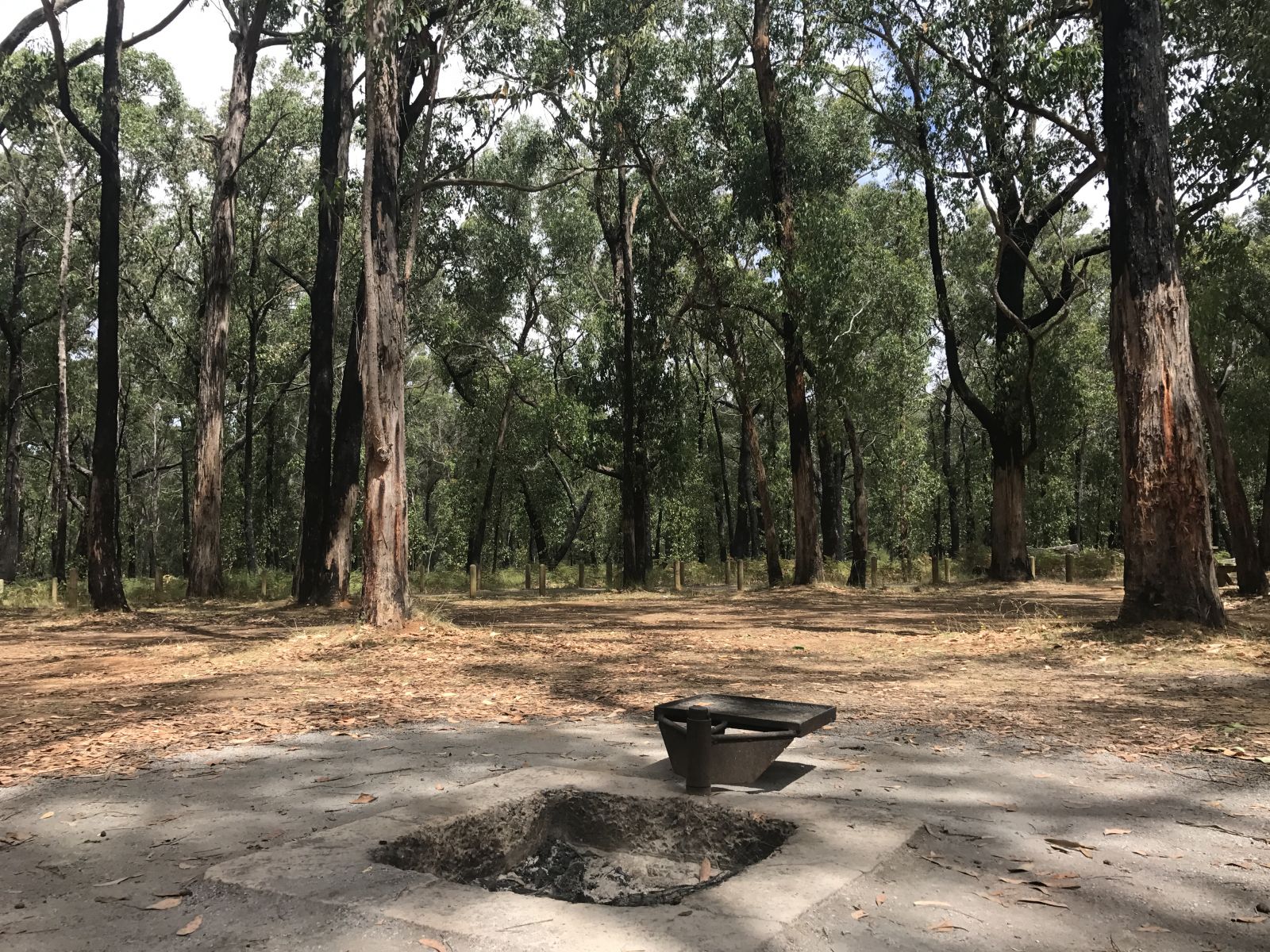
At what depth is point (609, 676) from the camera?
9.07m

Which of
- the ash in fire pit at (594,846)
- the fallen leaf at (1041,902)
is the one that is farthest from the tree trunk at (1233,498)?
the fallen leaf at (1041,902)

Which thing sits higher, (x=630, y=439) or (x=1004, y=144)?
(x=1004, y=144)

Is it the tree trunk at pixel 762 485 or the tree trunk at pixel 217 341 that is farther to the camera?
the tree trunk at pixel 762 485

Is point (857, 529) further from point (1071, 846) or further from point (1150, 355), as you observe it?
point (1071, 846)

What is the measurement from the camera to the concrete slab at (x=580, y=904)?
2.77 m

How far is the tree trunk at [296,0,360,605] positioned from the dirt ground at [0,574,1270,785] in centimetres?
205

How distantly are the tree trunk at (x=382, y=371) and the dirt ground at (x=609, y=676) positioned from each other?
0.77 m

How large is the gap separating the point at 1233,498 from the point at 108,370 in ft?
66.0

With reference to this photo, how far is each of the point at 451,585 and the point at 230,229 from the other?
12.9 metres

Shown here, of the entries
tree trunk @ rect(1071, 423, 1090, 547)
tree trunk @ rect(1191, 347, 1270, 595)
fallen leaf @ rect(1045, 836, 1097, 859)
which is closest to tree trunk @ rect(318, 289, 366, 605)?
tree trunk @ rect(1191, 347, 1270, 595)

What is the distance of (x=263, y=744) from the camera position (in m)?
5.93

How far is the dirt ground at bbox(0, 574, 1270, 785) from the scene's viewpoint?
6227 millimetres

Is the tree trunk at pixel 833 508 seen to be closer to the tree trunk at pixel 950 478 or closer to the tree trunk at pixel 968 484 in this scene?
the tree trunk at pixel 950 478

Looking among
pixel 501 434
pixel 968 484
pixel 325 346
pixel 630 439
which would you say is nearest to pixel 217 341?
pixel 325 346
